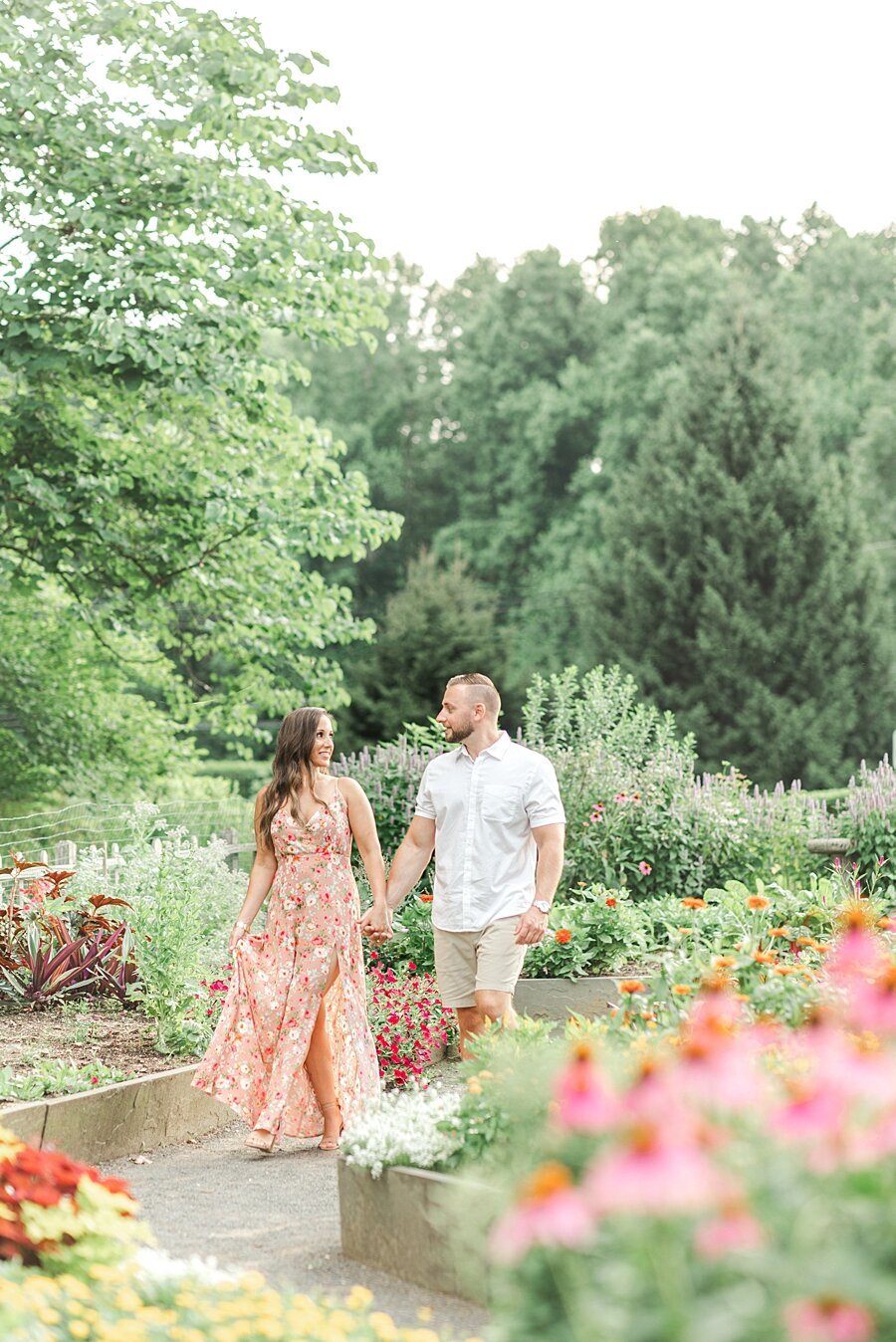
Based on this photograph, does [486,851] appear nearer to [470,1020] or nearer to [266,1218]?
[470,1020]

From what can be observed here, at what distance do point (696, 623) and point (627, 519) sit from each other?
2645mm

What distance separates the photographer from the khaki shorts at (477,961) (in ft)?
19.5

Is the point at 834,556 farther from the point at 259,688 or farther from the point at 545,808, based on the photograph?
the point at 545,808

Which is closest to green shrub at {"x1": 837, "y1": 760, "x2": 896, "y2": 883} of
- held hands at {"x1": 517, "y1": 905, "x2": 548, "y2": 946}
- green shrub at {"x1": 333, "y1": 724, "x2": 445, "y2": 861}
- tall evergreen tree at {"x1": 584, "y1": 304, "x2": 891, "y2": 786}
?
green shrub at {"x1": 333, "y1": 724, "x2": 445, "y2": 861}

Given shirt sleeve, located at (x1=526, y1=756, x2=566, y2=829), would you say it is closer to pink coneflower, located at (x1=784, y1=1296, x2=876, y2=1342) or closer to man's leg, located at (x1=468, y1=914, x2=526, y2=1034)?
man's leg, located at (x1=468, y1=914, x2=526, y2=1034)

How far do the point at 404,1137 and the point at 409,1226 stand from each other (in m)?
0.25

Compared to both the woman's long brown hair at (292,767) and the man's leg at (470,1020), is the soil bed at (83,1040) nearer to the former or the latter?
the woman's long brown hair at (292,767)

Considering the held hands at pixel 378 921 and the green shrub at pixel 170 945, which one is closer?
the held hands at pixel 378 921

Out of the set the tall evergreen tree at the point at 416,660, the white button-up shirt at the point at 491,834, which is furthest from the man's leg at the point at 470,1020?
the tall evergreen tree at the point at 416,660

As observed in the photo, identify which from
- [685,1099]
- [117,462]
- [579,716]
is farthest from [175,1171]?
[117,462]

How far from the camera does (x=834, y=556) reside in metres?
26.6

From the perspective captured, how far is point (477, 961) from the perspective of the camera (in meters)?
6.04

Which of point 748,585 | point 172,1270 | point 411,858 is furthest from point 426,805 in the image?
point 748,585

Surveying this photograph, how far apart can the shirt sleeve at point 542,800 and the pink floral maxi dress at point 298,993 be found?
86 centimetres
